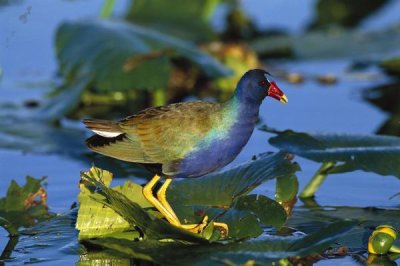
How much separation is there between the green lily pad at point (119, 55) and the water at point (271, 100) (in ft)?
1.24

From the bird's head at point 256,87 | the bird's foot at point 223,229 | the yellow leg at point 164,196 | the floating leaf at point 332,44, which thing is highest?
the floating leaf at point 332,44

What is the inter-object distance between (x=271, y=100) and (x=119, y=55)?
112 cm

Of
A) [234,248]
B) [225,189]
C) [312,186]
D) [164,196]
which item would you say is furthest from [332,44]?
[234,248]

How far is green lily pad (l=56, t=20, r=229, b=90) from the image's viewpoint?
6277 mm

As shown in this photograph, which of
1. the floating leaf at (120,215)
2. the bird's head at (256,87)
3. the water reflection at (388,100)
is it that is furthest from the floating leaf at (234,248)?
the water reflection at (388,100)

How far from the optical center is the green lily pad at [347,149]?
4465 mm

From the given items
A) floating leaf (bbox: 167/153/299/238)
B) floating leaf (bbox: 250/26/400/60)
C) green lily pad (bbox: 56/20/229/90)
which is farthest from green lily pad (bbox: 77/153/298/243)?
floating leaf (bbox: 250/26/400/60)

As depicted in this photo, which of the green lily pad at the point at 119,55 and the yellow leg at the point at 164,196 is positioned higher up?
the green lily pad at the point at 119,55

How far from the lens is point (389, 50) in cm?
786

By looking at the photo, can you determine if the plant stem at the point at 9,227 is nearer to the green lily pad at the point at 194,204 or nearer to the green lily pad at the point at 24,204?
the green lily pad at the point at 24,204

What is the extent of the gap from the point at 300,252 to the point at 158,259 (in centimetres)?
52

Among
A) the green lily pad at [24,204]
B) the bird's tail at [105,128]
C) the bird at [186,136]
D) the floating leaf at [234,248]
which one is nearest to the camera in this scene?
the floating leaf at [234,248]

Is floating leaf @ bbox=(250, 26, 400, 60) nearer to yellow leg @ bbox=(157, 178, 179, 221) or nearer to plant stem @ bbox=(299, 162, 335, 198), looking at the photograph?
plant stem @ bbox=(299, 162, 335, 198)

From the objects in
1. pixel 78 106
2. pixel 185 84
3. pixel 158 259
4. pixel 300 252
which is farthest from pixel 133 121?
pixel 185 84
